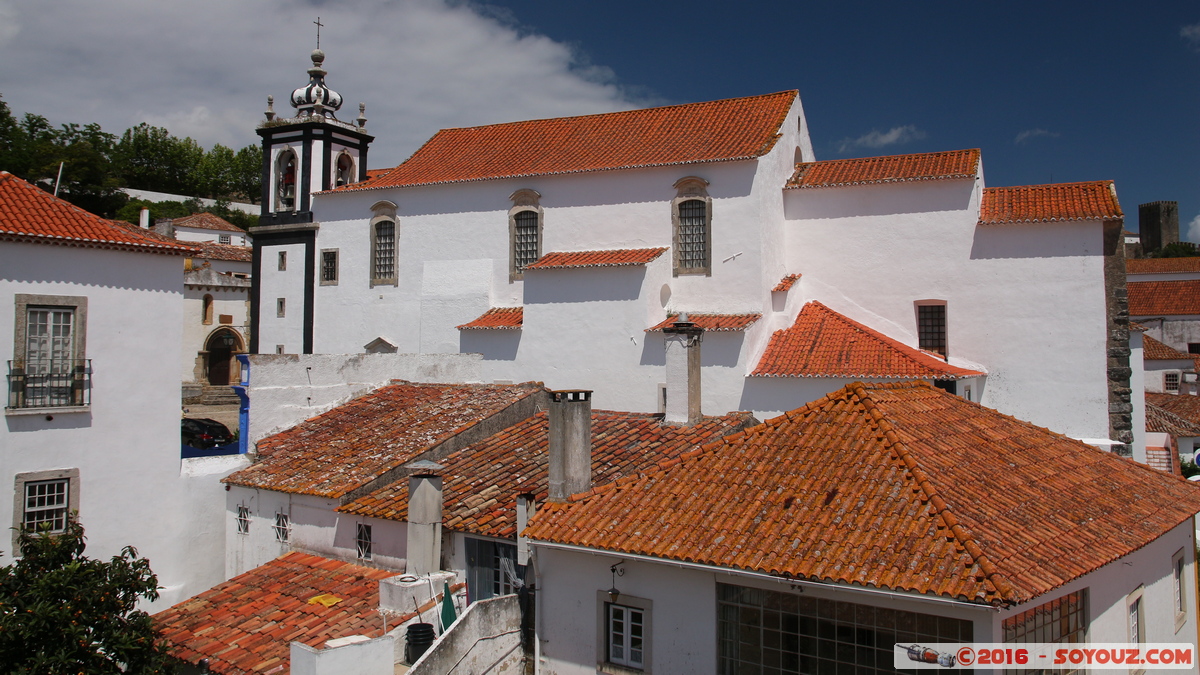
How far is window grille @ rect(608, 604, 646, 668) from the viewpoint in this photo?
871 cm

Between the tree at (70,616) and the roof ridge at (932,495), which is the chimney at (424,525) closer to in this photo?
the tree at (70,616)

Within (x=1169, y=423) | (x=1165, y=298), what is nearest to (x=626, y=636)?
(x=1169, y=423)

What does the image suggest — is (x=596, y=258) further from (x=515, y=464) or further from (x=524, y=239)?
(x=515, y=464)

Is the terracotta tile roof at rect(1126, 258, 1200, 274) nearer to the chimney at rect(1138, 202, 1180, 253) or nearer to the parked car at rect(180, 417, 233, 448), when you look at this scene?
the chimney at rect(1138, 202, 1180, 253)

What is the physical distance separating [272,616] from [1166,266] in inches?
1919

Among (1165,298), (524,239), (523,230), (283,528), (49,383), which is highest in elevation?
(1165,298)

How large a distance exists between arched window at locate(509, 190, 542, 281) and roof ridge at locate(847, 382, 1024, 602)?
12.0 m

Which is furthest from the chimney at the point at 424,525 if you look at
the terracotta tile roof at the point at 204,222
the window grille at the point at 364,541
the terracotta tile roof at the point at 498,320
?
the terracotta tile roof at the point at 204,222

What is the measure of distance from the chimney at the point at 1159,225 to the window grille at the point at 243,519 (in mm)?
69438

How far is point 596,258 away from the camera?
19.0m

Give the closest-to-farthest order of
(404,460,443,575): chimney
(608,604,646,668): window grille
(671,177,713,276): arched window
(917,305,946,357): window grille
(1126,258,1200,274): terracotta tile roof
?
(608,604,646,668): window grille → (404,460,443,575): chimney → (917,305,946,357): window grille → (671,177,713,276): arched window → (1126,258,1200,274): terracotta tile roof

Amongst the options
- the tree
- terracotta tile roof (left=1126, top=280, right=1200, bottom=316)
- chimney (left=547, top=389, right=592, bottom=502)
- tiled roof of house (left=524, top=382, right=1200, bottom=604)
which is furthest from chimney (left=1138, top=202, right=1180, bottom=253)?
Answer: the tree

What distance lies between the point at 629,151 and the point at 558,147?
2.20 m

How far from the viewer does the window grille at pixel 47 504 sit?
12.2 meters
